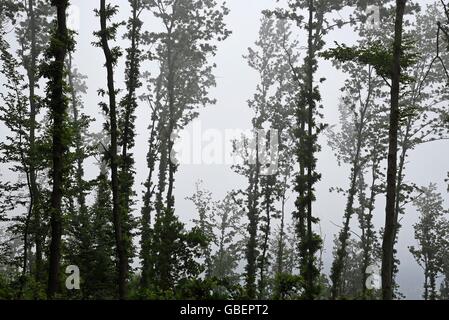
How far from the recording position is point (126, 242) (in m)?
14.0

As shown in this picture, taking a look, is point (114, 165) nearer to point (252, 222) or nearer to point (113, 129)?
point (113, 129)

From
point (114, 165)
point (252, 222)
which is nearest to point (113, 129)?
point (114, 165)

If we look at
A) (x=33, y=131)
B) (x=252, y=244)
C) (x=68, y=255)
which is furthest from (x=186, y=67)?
(x=68, y=255)

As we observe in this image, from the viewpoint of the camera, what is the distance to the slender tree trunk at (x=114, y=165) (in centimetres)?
1247

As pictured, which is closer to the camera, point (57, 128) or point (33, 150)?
point (57, 128)

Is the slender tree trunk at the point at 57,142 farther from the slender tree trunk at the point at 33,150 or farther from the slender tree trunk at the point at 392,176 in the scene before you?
the slender tree trunk at the point at 392,176
